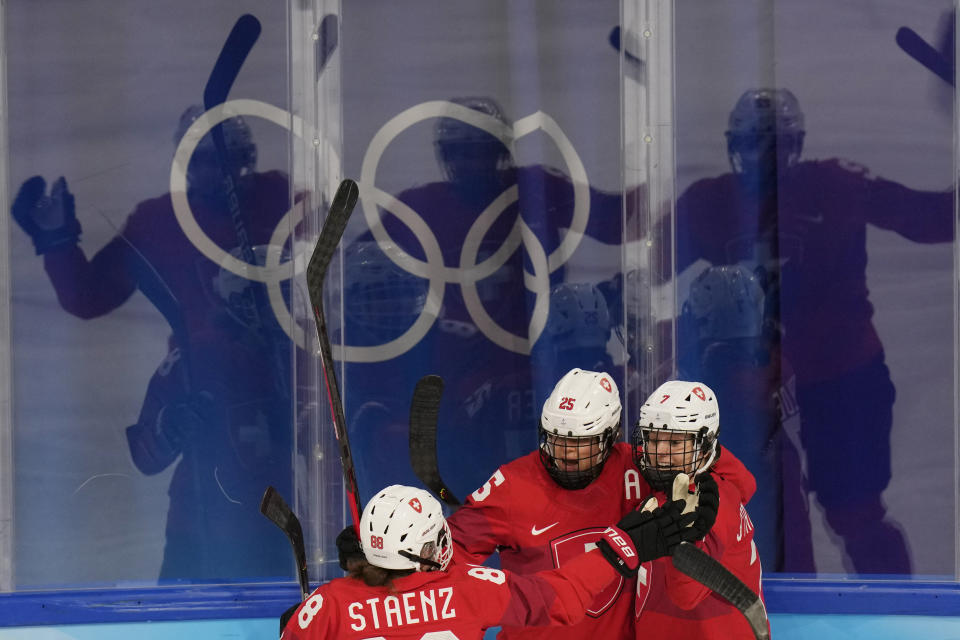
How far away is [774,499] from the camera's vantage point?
330cm

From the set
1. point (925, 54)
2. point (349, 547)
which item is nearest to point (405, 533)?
point (349, 547)

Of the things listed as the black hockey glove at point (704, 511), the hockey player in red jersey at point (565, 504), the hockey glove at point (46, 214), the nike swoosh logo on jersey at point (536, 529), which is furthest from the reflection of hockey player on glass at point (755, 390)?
the hockey glove at point (46, 214)

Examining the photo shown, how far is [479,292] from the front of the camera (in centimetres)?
337

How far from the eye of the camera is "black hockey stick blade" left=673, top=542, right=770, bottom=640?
200 centimetres

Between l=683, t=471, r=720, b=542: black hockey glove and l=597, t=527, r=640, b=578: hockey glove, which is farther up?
l=683, t=471, r=720, b=542: black hockey glove

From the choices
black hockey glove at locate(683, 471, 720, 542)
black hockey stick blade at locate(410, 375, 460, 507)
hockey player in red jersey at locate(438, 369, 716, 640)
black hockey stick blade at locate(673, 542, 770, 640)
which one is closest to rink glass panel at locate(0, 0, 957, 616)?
black hockey stick blade at locate(410, 375, 460, 507)

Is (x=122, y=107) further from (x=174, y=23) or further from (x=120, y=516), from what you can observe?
(x=120, y=516)

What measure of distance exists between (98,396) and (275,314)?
706 mm

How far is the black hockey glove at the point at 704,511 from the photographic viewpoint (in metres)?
2.05

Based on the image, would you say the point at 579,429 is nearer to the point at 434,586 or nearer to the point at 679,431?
the point at 679,431

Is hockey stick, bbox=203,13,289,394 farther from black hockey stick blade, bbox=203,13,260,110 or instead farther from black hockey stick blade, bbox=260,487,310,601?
black hockey stick blade, bbox=260,487,310,601

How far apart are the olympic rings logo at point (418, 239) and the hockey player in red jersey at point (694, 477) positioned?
1002 millimetres

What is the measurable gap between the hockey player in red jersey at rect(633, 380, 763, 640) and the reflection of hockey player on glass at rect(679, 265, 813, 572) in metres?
0.92

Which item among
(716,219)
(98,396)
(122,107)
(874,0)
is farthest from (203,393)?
(874,0)
